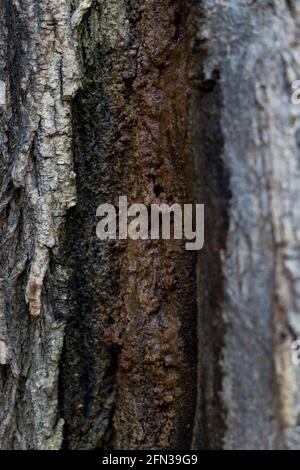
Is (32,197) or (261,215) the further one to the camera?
(32,197)

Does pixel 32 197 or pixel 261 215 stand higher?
pixel 32 197

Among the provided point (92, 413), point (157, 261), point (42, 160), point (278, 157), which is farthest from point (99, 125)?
point (92, 413)

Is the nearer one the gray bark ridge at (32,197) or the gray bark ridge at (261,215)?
the gray bark ridge at (261,215)

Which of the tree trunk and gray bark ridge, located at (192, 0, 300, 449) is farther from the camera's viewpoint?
the tree trunk

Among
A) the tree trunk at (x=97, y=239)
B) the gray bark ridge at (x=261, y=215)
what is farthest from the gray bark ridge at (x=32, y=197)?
the gray bark ridge at (x=261, y=215)

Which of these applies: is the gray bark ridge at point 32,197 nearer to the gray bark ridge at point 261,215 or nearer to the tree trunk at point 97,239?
the tree trunk at point 97,239

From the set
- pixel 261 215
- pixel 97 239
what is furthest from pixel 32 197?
pixel 261 215

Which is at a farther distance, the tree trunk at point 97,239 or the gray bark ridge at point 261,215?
the tree trunk at point 97,239

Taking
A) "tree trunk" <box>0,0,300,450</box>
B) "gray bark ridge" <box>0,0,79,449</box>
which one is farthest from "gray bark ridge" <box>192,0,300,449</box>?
"gray bark ridge" <box>0,0,79,449</box>

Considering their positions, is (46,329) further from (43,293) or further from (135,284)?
(135,284)

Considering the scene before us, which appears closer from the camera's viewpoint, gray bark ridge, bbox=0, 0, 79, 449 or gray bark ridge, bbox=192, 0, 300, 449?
gray bark ridge, bbox=192, 0, 300, 449

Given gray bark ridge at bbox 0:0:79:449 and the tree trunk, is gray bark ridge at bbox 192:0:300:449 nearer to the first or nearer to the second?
the tree trunk

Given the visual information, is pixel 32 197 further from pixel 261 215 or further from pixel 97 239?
pixel 261 215
